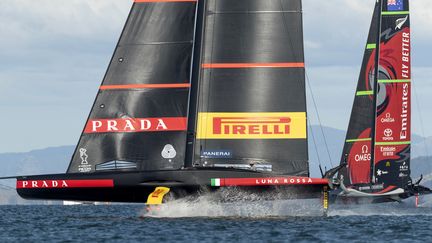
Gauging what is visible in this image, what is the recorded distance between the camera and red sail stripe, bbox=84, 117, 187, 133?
39594 mm

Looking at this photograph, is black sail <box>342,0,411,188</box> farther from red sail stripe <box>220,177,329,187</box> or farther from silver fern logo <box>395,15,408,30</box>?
red sail stripe <box>220,177,329,187</box>

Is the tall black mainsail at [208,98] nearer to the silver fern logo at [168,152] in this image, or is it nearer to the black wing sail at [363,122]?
the silver fern logo at [168,152]

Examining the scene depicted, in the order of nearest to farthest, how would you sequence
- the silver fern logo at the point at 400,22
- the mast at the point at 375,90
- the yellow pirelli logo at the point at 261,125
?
the yellow pirelli logo at the point at 261,125
the mast at the point at 375,90
the silver fern logo at the point at 400,22

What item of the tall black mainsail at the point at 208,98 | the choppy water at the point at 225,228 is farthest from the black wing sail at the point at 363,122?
the tall black mainsail at the point at 208,98

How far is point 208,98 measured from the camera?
39.8 m

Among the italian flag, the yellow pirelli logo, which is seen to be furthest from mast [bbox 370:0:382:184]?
the italian flag

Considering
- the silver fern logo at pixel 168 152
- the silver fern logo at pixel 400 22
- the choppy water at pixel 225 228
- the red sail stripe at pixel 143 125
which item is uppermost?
the silver fern logo at pixel 400 22

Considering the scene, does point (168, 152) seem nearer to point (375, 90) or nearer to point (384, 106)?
point (375, 90)

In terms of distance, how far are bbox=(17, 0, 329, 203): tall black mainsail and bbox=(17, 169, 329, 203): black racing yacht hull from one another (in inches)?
33.7

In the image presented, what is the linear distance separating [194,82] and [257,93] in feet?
Answer: 7.13

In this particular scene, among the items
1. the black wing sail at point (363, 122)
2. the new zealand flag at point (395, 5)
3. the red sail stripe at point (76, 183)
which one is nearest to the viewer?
the red sail stripe at point (76, 183)

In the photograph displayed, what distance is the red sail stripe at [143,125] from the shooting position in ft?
130

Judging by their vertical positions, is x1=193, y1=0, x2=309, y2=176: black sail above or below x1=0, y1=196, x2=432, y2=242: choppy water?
above

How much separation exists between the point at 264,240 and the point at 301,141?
7387 mm
